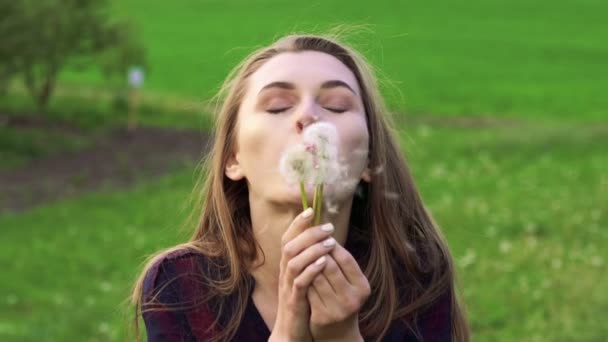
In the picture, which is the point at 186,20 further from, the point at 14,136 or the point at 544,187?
the point at 544,187

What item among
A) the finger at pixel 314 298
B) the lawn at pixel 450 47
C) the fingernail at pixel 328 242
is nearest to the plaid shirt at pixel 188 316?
the finger at pixel 314 298

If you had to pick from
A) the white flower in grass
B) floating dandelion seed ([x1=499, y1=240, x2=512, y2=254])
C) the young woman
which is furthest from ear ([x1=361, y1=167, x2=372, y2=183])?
floating dandelion seed ([x1=499, y1=240, x2=512, y2=254])

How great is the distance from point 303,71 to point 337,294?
528mm

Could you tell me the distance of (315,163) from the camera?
213 centimetres

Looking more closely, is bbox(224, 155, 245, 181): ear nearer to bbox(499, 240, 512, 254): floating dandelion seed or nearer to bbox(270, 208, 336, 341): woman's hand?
bbox(270, 208, 336, 341): woman's hand

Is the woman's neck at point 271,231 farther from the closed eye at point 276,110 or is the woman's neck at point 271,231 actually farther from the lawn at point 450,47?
the lawn at point 450,47

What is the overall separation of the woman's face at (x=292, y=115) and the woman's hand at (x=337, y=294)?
19 cm

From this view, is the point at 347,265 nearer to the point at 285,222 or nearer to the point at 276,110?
the point at 285,222

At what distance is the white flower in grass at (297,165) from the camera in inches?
84.1

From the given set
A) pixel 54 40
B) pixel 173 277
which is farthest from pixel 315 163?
pixel 54 40

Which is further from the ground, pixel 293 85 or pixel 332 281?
pixel 293 85

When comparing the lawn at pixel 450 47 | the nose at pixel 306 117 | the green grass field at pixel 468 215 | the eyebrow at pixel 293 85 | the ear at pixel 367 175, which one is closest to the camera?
the nose at pixel 306 117

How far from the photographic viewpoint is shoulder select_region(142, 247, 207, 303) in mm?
2631

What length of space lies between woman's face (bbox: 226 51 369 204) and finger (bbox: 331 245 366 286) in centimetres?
19
